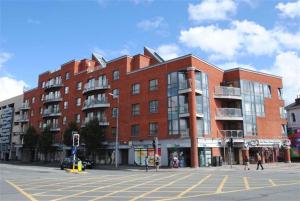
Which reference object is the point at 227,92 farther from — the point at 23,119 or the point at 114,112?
the point at 23,119

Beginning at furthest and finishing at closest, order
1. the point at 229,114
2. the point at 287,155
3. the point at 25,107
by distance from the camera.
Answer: the point at 25,107
the point at 287,155
the point at 229,114

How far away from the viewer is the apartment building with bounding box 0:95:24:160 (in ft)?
238

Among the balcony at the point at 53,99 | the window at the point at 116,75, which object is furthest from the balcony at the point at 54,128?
the window at the point at 116,75

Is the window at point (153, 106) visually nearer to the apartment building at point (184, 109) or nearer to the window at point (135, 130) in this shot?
the apartment building at point (184, 109)

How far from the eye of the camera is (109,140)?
1845 inches

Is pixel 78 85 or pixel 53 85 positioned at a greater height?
pixel 53 85

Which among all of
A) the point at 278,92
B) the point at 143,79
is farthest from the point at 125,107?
the point at 278,92

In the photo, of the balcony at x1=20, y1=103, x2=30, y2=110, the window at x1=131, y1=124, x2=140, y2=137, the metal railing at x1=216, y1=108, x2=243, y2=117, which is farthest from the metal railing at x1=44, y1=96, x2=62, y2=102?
the metal railing at x1=216, y1=108, x2=243, y2=117

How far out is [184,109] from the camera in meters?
38.5

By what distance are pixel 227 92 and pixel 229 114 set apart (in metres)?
2.94

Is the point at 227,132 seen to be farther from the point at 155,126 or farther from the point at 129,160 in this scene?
the point at 129,160

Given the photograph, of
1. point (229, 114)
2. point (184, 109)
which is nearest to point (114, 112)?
point (184, 109)

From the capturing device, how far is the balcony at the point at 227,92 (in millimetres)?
42281

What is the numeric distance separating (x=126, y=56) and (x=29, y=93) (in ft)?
110
